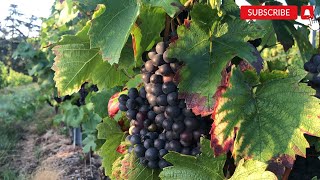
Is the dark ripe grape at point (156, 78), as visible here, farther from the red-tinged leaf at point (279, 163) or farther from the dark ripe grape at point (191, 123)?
the red-tinged leaf at point (279, 163)

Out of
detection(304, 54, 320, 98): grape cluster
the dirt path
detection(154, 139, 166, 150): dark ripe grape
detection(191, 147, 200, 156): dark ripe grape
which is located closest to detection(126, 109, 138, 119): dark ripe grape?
detection(154, 139, 166, 150): dark ripe grape

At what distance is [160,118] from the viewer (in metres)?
1.09

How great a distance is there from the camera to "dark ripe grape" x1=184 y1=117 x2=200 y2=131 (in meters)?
1.03

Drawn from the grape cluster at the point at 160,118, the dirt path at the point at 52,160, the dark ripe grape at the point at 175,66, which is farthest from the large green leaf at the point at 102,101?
the dirt path at the point at 52,160

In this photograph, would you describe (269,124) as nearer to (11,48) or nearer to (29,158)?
(29,158)

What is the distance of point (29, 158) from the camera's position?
22.6 feet

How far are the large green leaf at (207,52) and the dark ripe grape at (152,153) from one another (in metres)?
0.22

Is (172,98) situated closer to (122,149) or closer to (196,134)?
(196,134)

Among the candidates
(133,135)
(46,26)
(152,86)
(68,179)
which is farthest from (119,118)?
(46,26)

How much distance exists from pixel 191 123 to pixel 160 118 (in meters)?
0.10

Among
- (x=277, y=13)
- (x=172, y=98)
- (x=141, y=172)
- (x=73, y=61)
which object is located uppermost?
(x=277, y=13)

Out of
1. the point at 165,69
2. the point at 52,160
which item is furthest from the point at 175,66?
the point at 52,160

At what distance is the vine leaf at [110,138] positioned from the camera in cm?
134

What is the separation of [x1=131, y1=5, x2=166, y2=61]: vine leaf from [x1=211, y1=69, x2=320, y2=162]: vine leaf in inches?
10.9
